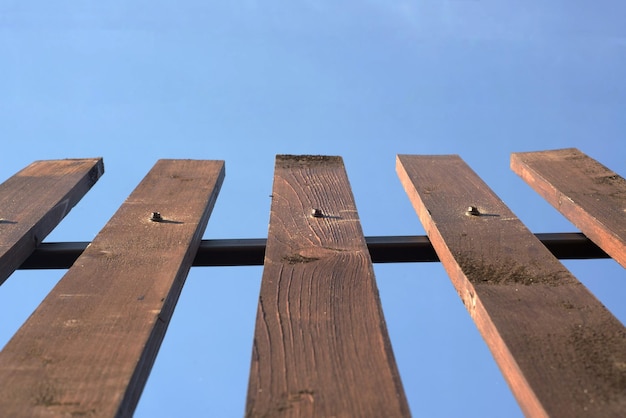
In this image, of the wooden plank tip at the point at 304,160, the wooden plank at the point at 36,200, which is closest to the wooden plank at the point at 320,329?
the wooden plank tip at the point at 304,160

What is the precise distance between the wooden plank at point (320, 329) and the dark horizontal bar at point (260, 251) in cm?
11

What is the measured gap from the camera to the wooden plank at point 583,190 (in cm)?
151

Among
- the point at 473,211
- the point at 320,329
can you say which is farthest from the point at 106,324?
the point at 473,211

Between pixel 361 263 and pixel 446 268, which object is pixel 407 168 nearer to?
pixel 446 268

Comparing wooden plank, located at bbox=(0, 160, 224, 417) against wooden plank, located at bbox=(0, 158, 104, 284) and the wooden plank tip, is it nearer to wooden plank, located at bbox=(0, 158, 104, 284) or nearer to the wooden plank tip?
wooden plank, located at bbox=(0, 158, 104, 284)

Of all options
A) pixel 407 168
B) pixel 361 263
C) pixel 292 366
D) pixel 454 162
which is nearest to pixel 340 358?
pixel 292 366

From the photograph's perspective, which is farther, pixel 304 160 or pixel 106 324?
pixel 304 160

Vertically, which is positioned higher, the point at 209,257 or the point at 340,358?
the point at 340,358

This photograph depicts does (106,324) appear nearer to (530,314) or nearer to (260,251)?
(260,251)

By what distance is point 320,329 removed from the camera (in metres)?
1.06

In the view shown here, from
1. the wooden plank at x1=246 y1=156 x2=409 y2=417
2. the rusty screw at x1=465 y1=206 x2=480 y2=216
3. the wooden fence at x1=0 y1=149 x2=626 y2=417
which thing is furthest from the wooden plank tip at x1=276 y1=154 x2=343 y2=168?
the rusty screw at x1=465 y1=206 x2=480 y2=216

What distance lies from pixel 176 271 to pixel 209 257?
0.31 m

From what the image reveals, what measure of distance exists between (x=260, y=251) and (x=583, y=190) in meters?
0.86

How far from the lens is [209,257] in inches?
62.1
